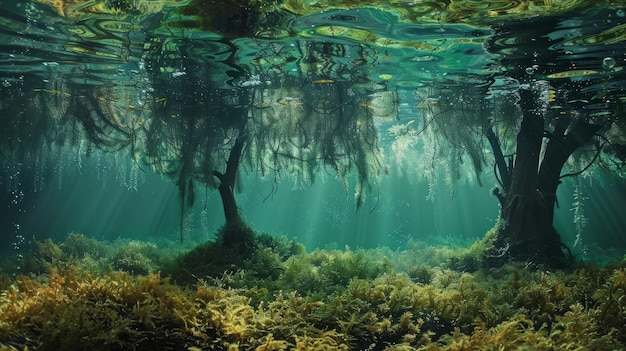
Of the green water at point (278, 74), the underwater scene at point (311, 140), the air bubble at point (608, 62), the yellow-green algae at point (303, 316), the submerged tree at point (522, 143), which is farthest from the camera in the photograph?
the submerged tree at point (522, 143)

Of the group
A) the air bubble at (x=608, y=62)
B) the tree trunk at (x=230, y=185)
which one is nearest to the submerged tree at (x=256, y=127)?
the tree trunk at (x=230, y=185)

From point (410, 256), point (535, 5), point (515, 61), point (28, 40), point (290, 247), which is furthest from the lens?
point (410, 256)

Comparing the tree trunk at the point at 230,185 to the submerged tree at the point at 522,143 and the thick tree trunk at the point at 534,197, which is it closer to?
the submerged tree at the point at 522,143

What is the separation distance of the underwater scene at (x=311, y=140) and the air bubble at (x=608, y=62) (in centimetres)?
7

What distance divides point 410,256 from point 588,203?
42133 millimetres

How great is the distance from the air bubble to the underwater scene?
0.23 ft

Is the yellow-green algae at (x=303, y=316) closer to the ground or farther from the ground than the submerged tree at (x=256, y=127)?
closer to the ground

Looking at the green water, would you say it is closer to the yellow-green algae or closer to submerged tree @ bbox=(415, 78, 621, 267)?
submerged tree @ bbox=(415, 78, 621, 267)

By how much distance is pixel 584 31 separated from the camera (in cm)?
951

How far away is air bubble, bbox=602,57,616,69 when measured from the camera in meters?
11.5

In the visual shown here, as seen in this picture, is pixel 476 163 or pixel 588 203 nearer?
pixel 476 163

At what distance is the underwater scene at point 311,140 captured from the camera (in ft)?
19.4

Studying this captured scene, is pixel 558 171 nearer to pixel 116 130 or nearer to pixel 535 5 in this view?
pixel 535 5


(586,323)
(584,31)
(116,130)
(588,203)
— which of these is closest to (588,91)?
(584,31)
